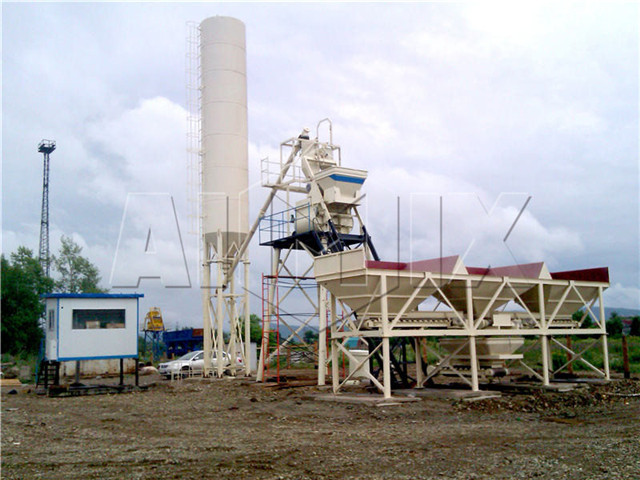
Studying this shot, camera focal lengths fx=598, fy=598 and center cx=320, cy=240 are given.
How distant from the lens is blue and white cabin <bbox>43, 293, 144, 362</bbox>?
2273 cm

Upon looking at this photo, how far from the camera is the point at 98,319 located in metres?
23.6

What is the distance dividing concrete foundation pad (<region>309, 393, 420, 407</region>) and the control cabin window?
30.3 ft

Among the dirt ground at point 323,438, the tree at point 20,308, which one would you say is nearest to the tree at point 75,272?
the tree at point 20,308

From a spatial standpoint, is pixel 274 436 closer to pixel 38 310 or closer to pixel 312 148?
pixel 312 148

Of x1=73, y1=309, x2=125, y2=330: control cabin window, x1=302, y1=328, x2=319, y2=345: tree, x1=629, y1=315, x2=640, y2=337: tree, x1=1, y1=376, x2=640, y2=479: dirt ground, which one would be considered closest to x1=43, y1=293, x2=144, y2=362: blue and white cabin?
x1=73, y1=309, x2=125, y2=330: control cabin window

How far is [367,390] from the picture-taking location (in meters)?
21.4

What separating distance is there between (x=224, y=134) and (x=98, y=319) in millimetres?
10900

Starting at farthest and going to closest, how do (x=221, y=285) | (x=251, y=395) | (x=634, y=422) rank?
(x=221, y=285)
(x=251, y=395)
(x=634, y=422)

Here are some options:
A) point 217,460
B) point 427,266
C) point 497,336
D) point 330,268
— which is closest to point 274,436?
point 217,460

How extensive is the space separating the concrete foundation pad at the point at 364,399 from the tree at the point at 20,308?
127 ft

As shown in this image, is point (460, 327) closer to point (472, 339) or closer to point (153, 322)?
point (472, 339)

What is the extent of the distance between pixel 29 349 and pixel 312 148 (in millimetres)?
39005

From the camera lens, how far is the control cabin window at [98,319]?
76.1ft

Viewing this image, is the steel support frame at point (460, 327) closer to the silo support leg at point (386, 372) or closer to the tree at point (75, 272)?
the silo support leg at point (386, 372)
